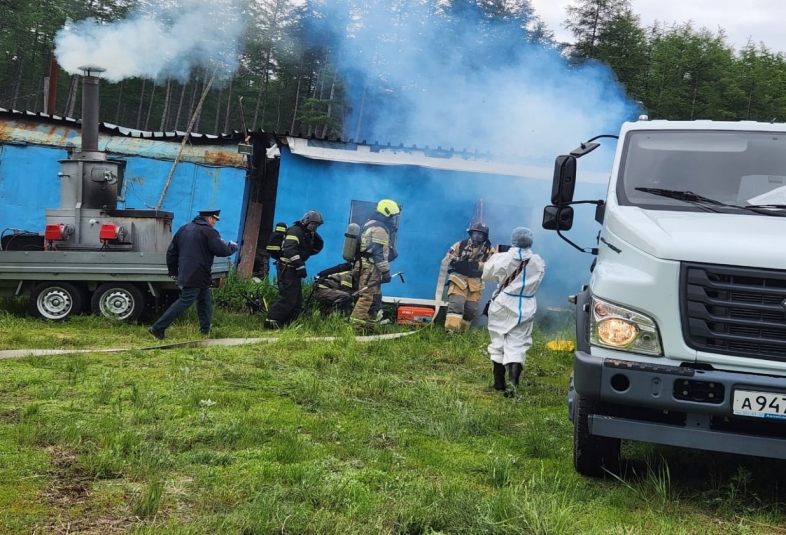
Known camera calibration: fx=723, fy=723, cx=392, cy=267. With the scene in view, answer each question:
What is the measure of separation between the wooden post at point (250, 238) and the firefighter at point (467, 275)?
5.21m

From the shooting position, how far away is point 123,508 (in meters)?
3.71

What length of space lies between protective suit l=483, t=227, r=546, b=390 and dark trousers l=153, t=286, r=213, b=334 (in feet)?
13.9

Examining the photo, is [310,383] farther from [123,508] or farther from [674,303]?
[674,303]

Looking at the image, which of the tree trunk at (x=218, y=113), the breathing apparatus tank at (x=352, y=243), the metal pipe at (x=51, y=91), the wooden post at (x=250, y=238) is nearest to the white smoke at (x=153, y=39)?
the metal pipe at (x=51, y=91)

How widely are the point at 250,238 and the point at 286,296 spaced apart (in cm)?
460

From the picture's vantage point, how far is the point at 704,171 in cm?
512

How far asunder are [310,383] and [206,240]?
3.59 metres

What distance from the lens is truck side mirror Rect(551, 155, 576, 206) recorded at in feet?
17.0

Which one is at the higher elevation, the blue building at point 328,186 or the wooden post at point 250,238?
the blue building at point 328,186

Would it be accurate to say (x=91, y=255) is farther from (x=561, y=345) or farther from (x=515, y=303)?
(x=561, y=345)

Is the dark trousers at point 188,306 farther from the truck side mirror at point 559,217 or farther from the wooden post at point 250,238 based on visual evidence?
the truck side mirror at point 559,217

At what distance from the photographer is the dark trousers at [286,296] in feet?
35.7

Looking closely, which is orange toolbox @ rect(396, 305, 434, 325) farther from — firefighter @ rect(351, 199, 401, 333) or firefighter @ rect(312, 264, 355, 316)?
firefighter @ rect(312, 264, 355, 316)

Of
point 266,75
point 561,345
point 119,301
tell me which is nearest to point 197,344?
point 119,301
